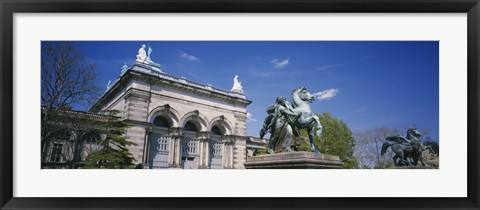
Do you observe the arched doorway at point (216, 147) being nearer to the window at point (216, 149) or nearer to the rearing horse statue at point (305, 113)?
the window at point (216, 149)

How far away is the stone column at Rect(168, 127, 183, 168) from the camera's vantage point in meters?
17.8

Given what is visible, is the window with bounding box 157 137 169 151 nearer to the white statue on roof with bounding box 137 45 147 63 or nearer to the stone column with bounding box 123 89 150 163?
the stone column with bounding box 123 89 150 163

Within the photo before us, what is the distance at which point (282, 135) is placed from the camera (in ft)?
32.4

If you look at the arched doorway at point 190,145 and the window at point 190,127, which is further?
the window at point 190,127

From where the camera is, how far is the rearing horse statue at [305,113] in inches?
383

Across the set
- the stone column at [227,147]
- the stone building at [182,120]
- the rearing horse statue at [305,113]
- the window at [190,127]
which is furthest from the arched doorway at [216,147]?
the rearing horse statue at [305,113]

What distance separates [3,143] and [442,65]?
848 centimetres

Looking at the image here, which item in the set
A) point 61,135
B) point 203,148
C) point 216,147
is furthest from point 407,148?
point 216,147

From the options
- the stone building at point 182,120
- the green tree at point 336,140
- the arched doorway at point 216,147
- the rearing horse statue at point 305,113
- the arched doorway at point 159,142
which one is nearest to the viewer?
the rearing horse statue at point 305,113

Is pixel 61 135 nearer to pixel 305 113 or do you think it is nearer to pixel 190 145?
pixel 305 113

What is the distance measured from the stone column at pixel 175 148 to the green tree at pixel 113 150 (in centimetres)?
433

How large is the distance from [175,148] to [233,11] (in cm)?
1329

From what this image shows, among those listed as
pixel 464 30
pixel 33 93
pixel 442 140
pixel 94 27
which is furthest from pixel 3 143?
pixel 464 30

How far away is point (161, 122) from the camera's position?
762 inches
